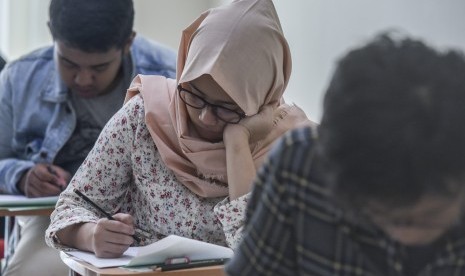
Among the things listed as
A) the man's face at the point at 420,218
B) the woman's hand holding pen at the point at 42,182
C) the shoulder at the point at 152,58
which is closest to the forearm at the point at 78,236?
the woman's hand holding pen at the point at 42,182

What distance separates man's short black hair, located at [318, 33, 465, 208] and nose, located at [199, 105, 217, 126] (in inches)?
40.8

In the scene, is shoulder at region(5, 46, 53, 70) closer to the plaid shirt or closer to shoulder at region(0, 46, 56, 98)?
shoulder at region(0, 46, 56, 98)

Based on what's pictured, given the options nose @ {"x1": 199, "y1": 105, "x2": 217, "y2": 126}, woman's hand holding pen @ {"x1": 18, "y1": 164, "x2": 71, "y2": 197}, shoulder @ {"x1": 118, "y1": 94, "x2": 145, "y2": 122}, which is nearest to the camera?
nose @ {"x1": 199, "y1": 105, "x2": 217, "y2": 126}

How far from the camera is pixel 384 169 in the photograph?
874 millimetres

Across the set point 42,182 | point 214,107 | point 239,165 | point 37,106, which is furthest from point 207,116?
point 37,106

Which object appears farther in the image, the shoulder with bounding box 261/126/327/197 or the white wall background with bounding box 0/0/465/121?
the white wall background with bounding box 0/0/465/121

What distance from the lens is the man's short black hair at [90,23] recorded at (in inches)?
111

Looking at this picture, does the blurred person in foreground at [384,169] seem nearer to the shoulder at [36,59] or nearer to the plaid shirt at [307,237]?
the plaid shirt at [307,237]

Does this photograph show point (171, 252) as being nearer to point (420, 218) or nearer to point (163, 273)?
point (163, 273)

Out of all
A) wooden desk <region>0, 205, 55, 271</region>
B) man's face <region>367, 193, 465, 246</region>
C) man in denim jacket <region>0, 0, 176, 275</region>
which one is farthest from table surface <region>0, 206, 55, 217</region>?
man's face <region>367, 193, 465, 246</region>

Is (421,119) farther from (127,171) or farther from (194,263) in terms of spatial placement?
(127,171)

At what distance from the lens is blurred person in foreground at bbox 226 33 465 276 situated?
0.87m

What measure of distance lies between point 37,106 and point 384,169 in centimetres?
231

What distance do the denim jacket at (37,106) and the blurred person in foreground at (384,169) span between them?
1925 mm
